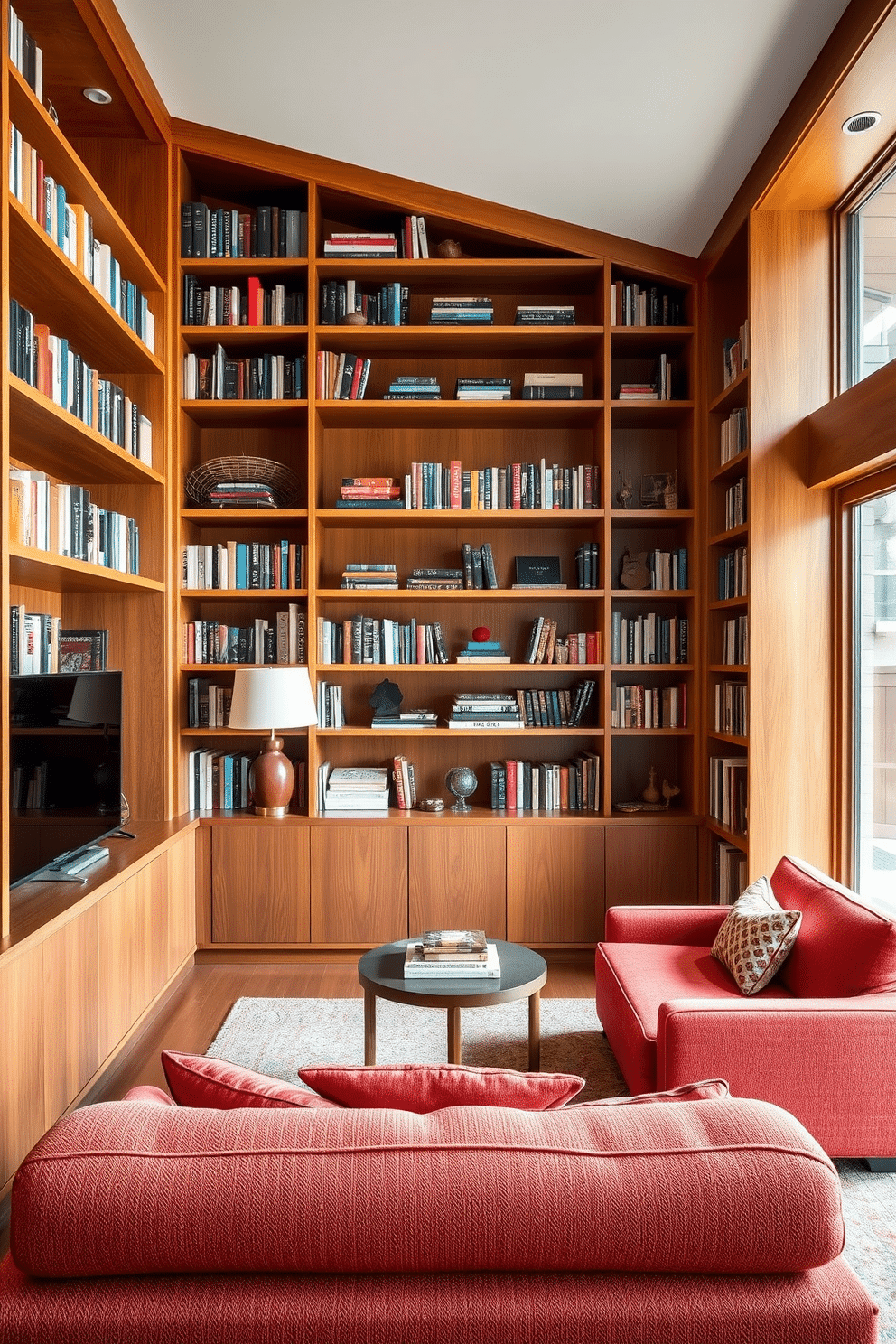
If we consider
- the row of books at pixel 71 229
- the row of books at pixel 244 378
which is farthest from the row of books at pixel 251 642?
the row of books at pixel 71 229

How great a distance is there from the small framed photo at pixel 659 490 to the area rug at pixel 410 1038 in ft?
7.09

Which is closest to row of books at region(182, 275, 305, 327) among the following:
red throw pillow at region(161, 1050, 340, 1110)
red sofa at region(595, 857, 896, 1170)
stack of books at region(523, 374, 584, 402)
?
stack of books at region(523, 374, 584, 402)

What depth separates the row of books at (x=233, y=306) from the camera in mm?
3943

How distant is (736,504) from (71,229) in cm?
254

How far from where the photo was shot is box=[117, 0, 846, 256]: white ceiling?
272 centimetres

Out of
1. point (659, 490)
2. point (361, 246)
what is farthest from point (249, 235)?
point (659, 490)

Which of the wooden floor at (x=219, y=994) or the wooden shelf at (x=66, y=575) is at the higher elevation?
the wooden shelf at (x=66, y=575)

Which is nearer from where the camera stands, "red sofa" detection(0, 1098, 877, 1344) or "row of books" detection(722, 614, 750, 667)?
"red sofa" detection(0, 1098, 877, 1344)

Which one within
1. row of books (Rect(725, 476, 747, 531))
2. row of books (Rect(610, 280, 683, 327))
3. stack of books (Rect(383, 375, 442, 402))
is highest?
row of books (Rect(610, 280, 683, 327))

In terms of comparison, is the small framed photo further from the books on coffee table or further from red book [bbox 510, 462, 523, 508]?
the books on coffee table

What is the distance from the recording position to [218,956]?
3969 millimetres

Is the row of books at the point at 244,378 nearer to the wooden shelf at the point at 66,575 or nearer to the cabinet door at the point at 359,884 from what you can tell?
the wooden shelf at the point at 66,575

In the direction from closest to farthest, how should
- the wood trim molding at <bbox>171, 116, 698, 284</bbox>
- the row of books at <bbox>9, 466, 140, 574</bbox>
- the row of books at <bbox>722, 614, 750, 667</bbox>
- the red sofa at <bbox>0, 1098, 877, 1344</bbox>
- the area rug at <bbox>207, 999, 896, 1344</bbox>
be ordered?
the red sofa at <bbox>0, 1098, 877, 1344</bbox> → the row of books at <bbox>9, 466, 140, 574</bbox> → the area rug at <bbox>207, 999, 896, 1344</bbox> → the row of books at <bbox>722, 614, 750, 667</bbox> → the wood trim molding at <bbox>171, 116, 698, 284</bbox>

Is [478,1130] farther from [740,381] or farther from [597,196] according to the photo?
[597,196]
